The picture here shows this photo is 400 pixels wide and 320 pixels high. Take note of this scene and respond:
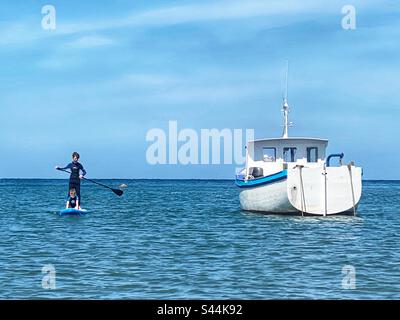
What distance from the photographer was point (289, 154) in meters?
37.5

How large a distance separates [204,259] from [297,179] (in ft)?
45.1

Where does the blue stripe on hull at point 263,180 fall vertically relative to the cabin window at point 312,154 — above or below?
below

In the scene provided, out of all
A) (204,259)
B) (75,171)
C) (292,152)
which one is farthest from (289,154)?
(204,259)

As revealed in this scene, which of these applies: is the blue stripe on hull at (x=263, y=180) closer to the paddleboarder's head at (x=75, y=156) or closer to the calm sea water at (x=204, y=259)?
the calm sea water at (x=204, y=259)

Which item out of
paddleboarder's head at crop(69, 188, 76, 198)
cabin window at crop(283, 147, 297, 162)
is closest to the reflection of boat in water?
cabin window at crop(283, 147, 297, 162)

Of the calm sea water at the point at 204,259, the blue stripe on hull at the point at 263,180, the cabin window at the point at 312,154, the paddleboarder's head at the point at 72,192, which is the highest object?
the cabin window at the point at 312,154

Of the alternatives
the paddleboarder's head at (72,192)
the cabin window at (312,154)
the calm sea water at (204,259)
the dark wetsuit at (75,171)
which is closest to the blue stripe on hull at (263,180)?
the calm sea water at (204,259)

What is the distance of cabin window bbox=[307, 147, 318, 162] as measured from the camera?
1469 inches

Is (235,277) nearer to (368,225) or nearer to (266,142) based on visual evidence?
(368,225)

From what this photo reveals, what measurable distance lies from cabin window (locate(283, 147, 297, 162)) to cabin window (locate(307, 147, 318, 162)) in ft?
2.59

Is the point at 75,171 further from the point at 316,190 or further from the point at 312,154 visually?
the point at 312,154

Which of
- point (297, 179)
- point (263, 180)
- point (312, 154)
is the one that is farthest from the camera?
point (312, 154)

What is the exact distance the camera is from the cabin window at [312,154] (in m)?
37.3

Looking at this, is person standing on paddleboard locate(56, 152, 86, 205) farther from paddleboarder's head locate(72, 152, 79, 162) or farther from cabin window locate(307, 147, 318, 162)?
cabin window locate(307, 147, 318, 162)
